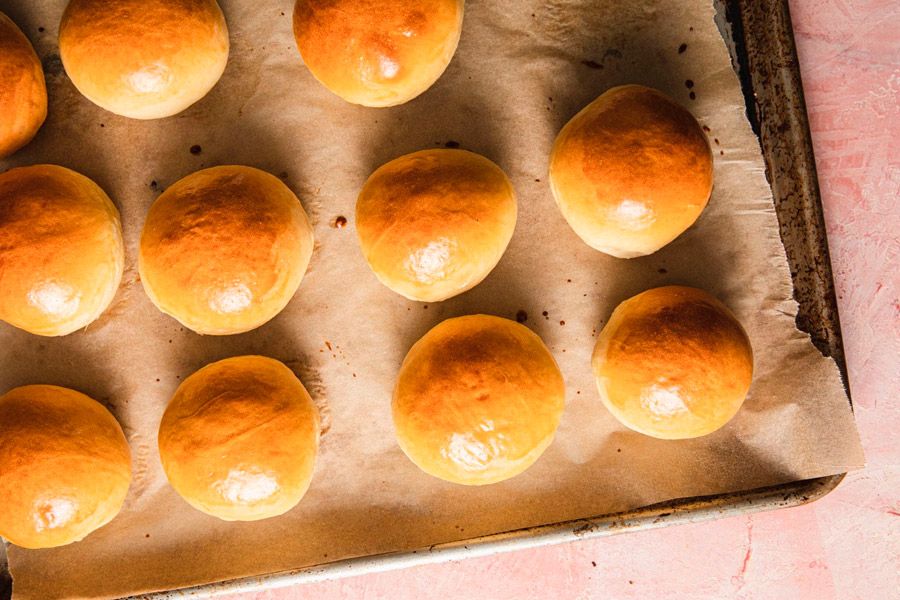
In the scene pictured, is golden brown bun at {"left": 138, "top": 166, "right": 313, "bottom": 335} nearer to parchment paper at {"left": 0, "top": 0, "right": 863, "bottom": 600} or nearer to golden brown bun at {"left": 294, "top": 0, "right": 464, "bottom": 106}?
parchment paper at {"left": 0, "top": 0, "right": 863, "bottom": 600}

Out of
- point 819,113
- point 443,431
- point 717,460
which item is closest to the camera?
point 443,431

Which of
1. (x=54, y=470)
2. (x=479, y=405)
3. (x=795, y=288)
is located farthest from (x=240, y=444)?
(x=795, y=288)

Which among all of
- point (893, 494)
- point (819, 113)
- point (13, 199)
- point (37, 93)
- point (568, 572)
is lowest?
point (568, 572)

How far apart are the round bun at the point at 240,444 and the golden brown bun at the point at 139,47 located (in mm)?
763

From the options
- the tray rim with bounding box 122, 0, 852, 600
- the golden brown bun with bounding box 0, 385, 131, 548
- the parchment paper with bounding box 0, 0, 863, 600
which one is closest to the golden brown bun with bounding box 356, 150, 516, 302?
the parchment paper with bounding box 0, 0, 863, 600

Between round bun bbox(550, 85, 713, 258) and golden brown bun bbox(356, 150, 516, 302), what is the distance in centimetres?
21

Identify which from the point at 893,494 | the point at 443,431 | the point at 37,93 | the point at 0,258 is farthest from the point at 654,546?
the point at 37,93

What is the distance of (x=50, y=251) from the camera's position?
1625 millimetres

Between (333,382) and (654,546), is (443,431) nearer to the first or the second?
(333,382)

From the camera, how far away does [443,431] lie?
159 centimetres

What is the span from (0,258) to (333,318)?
2.75 feet

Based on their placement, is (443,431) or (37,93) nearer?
(443,431)

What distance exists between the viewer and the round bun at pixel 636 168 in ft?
5.23

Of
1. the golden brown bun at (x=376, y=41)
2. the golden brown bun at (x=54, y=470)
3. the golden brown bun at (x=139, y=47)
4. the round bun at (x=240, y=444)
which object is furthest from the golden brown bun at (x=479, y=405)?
the golden brown bun at (x=139, y=47)
